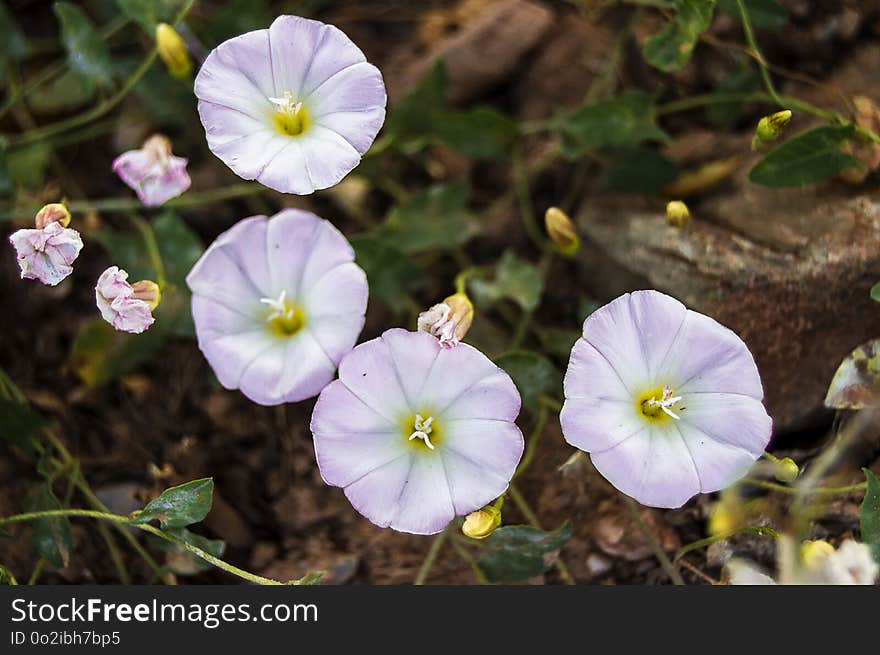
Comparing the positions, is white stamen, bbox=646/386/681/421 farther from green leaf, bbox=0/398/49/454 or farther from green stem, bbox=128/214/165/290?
green leaf, bbox=0/398/49/454

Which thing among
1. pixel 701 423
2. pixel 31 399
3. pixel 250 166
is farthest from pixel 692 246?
pixel 31 399

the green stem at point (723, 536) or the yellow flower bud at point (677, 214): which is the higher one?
the yellow flower bud at point (677, 214)

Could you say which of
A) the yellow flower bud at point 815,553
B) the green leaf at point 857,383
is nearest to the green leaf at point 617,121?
the green leaf at point 857,383

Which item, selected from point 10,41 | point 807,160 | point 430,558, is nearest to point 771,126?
point 807,160

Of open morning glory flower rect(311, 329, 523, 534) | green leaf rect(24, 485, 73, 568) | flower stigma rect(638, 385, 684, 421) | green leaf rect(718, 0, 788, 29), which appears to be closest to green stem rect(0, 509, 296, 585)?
green leaf rect(24, 485, 73, 568)

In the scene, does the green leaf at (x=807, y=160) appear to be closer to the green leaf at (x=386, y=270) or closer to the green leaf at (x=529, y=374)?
the green leaf at (x=529, y=374)

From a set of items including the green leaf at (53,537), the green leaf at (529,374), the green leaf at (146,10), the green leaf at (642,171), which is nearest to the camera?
the green leaf at (53,537)
